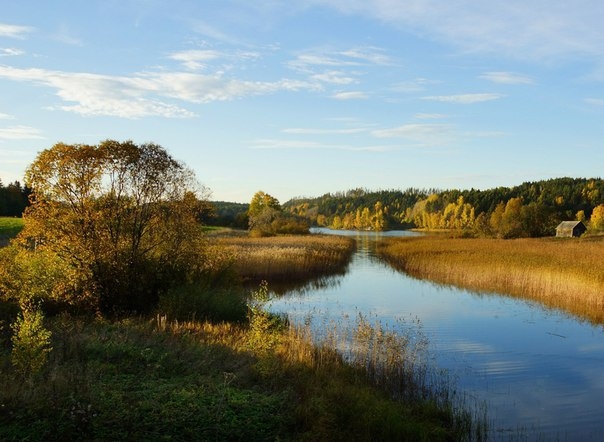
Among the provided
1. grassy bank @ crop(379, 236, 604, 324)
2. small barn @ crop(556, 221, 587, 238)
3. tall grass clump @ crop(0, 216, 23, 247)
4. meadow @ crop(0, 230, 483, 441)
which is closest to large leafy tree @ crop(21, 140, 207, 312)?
meadow @ crop(0, 230, 483, 441)

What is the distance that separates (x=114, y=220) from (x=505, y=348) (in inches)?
495

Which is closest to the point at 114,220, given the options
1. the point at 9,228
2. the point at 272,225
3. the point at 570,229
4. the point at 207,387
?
the point at 207,387

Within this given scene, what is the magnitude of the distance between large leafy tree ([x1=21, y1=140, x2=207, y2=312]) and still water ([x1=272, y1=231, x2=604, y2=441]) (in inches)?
224

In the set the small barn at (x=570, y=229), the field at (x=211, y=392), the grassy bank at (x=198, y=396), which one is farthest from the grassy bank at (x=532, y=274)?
the small barn at (x=570, y=229)

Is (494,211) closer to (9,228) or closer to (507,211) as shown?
(507,211)

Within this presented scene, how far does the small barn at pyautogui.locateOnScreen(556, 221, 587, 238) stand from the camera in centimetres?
7369

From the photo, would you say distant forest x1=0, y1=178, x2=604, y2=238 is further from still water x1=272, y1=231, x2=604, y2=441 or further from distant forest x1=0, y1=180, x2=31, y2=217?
still water x1=272, y1=231, x2=604, y2=441

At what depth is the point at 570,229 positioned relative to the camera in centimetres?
7438

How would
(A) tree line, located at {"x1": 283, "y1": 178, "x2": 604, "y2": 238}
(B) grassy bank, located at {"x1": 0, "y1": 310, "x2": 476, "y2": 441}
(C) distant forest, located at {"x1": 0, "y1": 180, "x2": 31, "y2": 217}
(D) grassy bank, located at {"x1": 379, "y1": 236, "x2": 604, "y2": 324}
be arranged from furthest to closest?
(A) tree line, located at {"x1": 283, "y1": 178, "x2": 604, "y2": 238}, (C) distant forest, located at {"x1": 0, "y1": 180, "x2": 31, "y2": 217}, (D) grassy bank, located at {"x1": 379, "y1": 236, "x2": 604, "y2": 324}, (B) grassy bank, located at {"x1": 0, "y1": 310, "x2": 476, "y2": 441}

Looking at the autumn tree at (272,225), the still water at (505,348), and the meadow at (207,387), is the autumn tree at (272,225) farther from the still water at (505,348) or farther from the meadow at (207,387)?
the meadow at (207,387)

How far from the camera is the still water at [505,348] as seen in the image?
9.45 metres

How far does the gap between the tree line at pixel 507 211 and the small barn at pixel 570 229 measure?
2.67m

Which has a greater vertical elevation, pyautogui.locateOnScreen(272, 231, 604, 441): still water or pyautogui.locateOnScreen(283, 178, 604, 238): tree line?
pyautogui.locateOnScreen(283, 178, 604, 238): tree line

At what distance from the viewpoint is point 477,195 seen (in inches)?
5689
